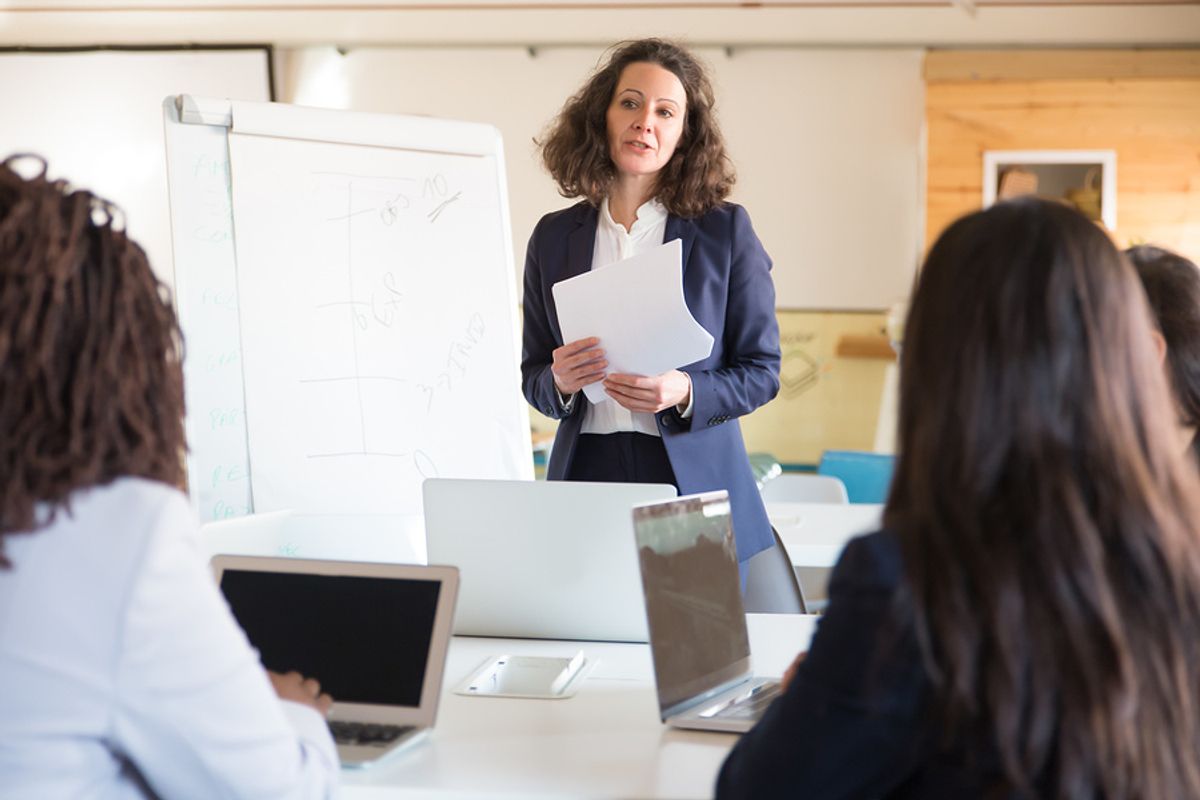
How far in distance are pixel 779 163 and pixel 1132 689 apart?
178 inches

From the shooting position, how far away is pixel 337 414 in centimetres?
249

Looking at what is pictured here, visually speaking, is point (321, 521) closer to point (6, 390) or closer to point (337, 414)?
point (337, 414)

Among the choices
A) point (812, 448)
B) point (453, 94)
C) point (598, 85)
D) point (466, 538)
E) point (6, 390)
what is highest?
point (453, 94)

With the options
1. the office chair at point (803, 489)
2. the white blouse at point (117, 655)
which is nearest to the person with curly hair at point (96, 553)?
the white blouse at point (117, 655)

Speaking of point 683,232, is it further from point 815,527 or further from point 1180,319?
point 815,527

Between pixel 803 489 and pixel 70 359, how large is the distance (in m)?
3.15

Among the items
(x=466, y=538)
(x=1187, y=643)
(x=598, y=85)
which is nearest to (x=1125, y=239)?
(x=598, y=85)

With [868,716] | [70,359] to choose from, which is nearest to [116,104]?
[70,359]

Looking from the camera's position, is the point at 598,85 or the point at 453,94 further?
the point at 453,94

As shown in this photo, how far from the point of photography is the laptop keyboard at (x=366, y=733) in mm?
1350

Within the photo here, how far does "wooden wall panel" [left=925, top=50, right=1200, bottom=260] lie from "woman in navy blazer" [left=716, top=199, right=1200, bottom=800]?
13.6ft

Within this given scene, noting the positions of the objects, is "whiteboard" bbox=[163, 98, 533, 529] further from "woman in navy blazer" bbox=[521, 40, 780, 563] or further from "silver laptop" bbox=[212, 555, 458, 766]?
"silver laptop" bbox=[212, 555, 458, 766]

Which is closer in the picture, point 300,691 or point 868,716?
point 868,716

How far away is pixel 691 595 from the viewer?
4.93 feet
